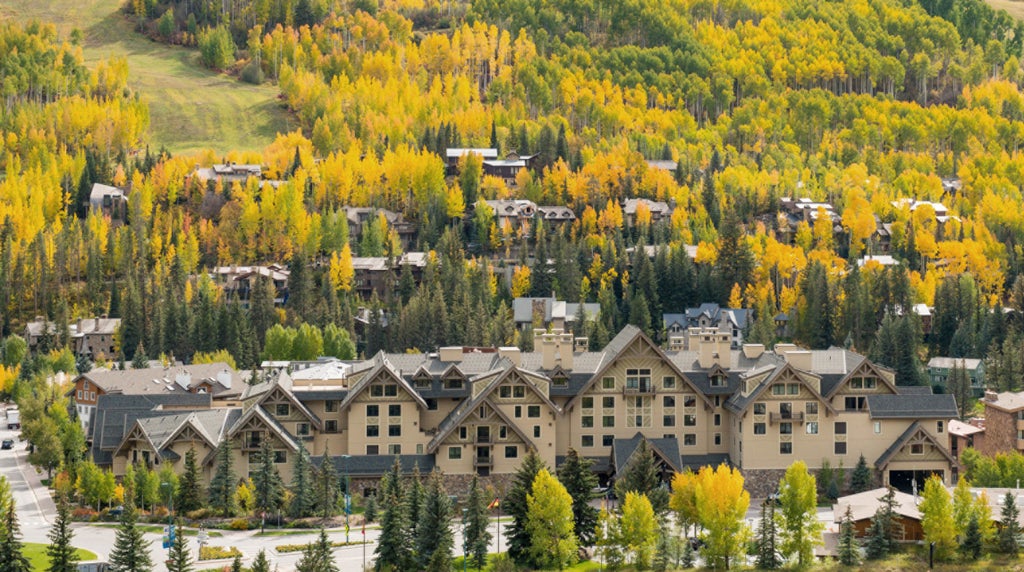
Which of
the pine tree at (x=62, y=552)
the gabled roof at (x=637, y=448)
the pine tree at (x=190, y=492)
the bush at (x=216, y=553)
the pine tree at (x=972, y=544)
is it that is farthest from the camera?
the gabled roof at (x=637, y=448)

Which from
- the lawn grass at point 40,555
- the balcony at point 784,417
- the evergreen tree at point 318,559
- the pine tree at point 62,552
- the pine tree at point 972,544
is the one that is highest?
the balcony at point 784,417

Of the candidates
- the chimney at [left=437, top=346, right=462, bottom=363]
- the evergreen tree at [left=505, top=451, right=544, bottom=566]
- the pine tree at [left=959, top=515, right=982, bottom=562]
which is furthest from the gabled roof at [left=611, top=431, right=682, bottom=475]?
the pine tree at [left=959, top=515, right=982, bottom=562]

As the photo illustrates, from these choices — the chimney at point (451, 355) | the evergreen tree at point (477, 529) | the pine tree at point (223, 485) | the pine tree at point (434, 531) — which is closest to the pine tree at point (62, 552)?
the pine tree at point (434, 531)

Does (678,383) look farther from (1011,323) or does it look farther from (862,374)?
(1011,323)

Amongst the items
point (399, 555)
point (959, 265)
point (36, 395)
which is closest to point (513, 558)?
point (399, 555)

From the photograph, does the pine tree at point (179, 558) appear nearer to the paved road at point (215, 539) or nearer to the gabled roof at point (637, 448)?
the paved road at point (215, 539)
